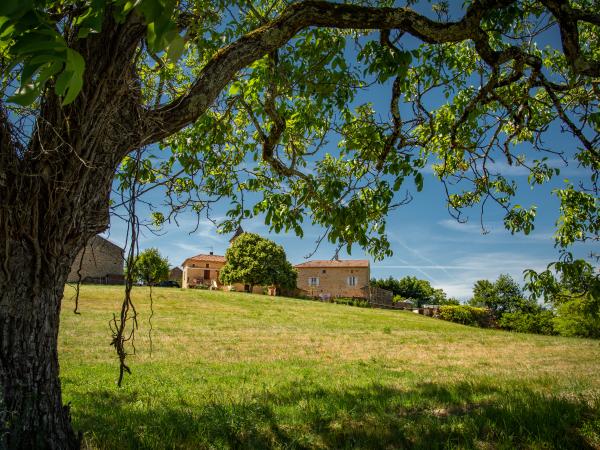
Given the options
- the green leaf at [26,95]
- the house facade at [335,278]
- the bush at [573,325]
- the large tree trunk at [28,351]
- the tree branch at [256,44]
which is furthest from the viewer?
the house facade at [335,278]

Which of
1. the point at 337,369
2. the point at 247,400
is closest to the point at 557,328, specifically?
the point at 337,369

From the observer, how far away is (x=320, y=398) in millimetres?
6625

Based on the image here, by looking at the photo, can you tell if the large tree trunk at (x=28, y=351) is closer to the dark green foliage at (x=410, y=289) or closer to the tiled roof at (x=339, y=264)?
the tiled roof at (x=339, y=264)

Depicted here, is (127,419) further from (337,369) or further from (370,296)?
(370,296)

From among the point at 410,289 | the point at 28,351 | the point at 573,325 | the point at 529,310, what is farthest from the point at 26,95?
the point at 410,289

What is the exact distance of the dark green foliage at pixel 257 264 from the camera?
55125mm

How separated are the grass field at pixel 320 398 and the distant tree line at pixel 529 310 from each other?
1.49 metres

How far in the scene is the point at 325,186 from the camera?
18.7 feet

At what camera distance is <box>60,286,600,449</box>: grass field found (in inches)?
178

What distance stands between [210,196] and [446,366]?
857 cm

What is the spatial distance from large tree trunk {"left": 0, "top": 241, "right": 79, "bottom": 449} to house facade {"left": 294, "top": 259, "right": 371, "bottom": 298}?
63.7 metres

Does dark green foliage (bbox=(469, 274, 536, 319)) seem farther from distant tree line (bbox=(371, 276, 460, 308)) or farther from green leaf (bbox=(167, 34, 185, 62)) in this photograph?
green leaf (bbox=(167, 34, 185, 62))

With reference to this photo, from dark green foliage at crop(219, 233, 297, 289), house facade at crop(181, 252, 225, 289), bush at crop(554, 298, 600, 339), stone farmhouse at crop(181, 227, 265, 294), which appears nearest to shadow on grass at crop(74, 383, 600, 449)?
bush at crop(554, 298, 600, 339)

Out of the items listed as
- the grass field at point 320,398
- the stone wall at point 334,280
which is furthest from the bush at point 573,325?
the stone wall at point 334,280
